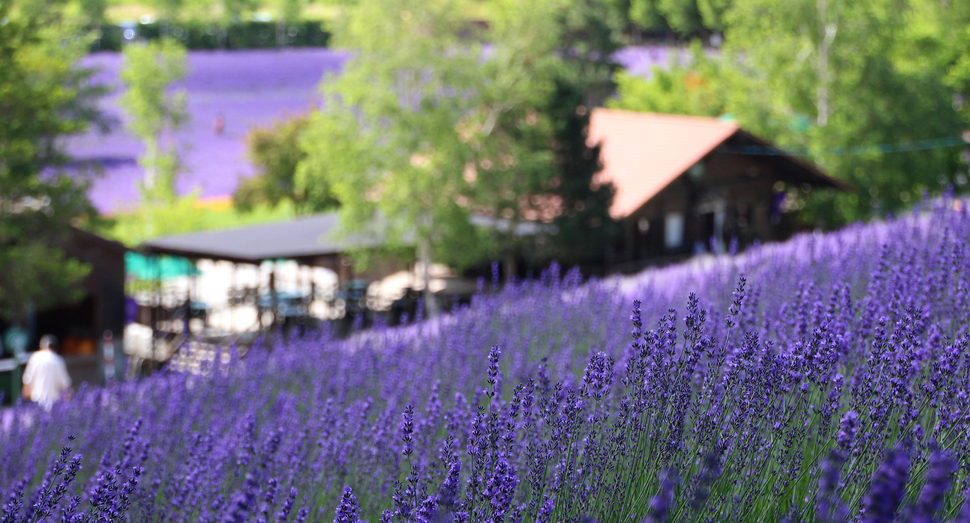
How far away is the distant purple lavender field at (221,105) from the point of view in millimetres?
53062

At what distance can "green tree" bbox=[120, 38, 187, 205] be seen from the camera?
109ft

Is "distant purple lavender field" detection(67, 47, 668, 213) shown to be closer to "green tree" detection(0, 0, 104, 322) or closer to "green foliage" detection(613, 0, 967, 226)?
"green foliage" detection(613, 0, 967, 226)

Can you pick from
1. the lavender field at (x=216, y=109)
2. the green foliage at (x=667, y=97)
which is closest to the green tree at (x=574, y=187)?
the green foliage at (x=667, y=97)

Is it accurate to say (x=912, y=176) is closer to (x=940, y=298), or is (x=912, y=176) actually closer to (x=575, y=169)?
(x=575, y=169)

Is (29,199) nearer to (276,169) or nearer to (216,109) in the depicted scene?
(276,169)

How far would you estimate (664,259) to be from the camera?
2345cm

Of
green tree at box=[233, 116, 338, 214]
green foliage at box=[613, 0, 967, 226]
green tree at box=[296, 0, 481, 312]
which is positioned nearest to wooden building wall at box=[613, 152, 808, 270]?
green foliage at box=[613, 0, 967, 226]

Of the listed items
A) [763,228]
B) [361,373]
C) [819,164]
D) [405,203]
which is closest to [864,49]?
[819,164]

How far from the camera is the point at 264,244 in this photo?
1777cm

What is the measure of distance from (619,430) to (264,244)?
1522 centimetres

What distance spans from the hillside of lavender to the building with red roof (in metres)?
15.3

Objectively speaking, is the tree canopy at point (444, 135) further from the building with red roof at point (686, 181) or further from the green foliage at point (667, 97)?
the green foliage at point (667, 97)

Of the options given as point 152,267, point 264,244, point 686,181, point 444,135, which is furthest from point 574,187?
point 152,267

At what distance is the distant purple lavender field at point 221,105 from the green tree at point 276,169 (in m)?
13.2
